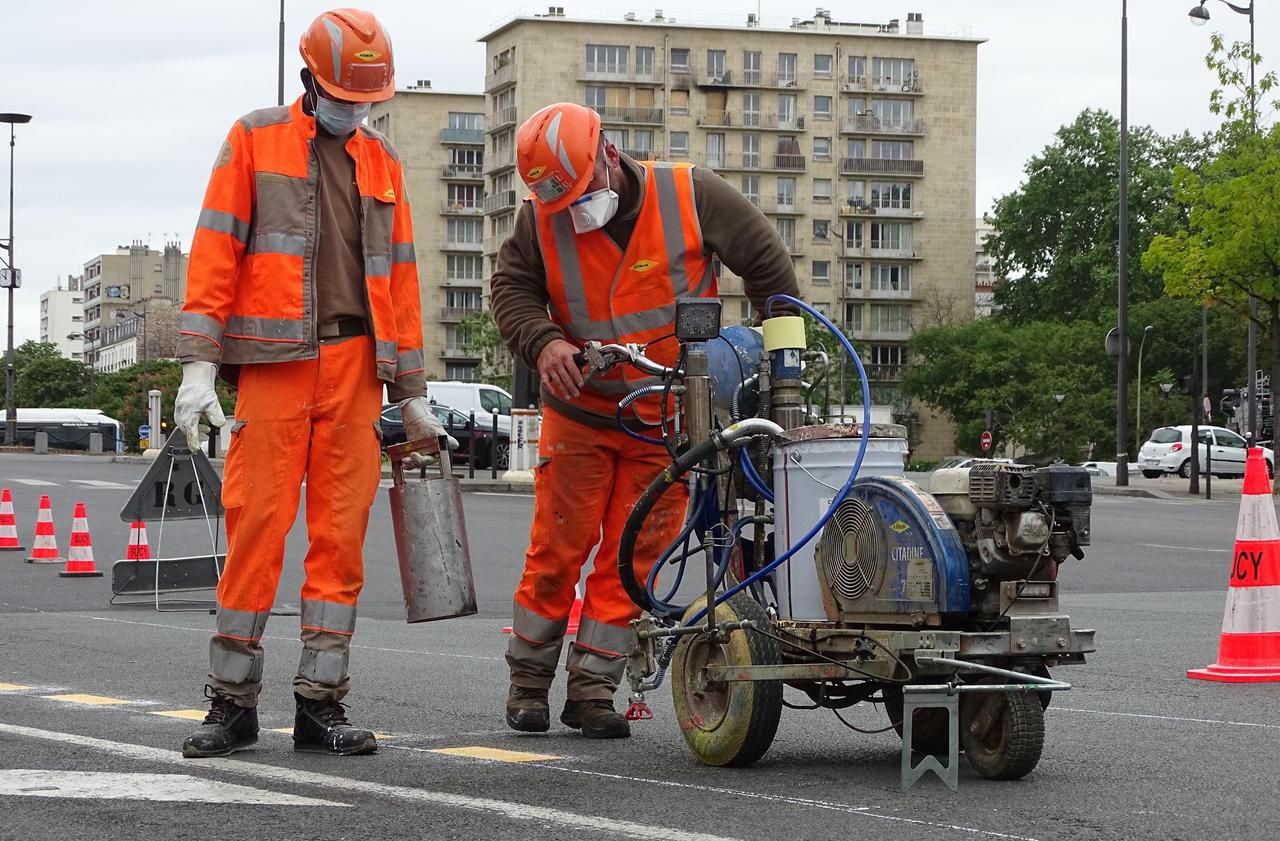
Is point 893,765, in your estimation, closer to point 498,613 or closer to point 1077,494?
point 1077,494

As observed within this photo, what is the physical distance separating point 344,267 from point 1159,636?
6527 mm

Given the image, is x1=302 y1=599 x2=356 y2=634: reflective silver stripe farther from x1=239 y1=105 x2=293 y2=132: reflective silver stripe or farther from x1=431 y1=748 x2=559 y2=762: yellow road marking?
x1=239 y1=105 x2=293 y2=132: reflective silver stripe

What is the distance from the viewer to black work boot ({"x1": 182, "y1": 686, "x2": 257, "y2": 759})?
5742 mm

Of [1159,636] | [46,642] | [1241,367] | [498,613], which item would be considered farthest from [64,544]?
[1241,367]

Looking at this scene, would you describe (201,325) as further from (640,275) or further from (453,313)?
(453,313)

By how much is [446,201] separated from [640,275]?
4759 inches

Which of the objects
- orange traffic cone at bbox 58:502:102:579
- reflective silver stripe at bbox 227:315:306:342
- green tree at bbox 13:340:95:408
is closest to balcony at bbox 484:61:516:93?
green tree at bbox 13:340:95:408

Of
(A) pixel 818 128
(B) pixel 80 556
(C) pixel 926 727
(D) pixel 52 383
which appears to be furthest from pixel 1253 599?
(D) pixel 52 383

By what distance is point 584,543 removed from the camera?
6.62m

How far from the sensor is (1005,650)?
17.4 feet

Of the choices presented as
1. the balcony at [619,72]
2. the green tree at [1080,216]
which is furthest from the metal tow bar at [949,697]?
the balcony at [619,72]

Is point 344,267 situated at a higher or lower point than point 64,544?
higher

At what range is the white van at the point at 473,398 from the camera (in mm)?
48438

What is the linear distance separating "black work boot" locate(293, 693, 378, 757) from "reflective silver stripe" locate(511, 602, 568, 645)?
2.64ft
